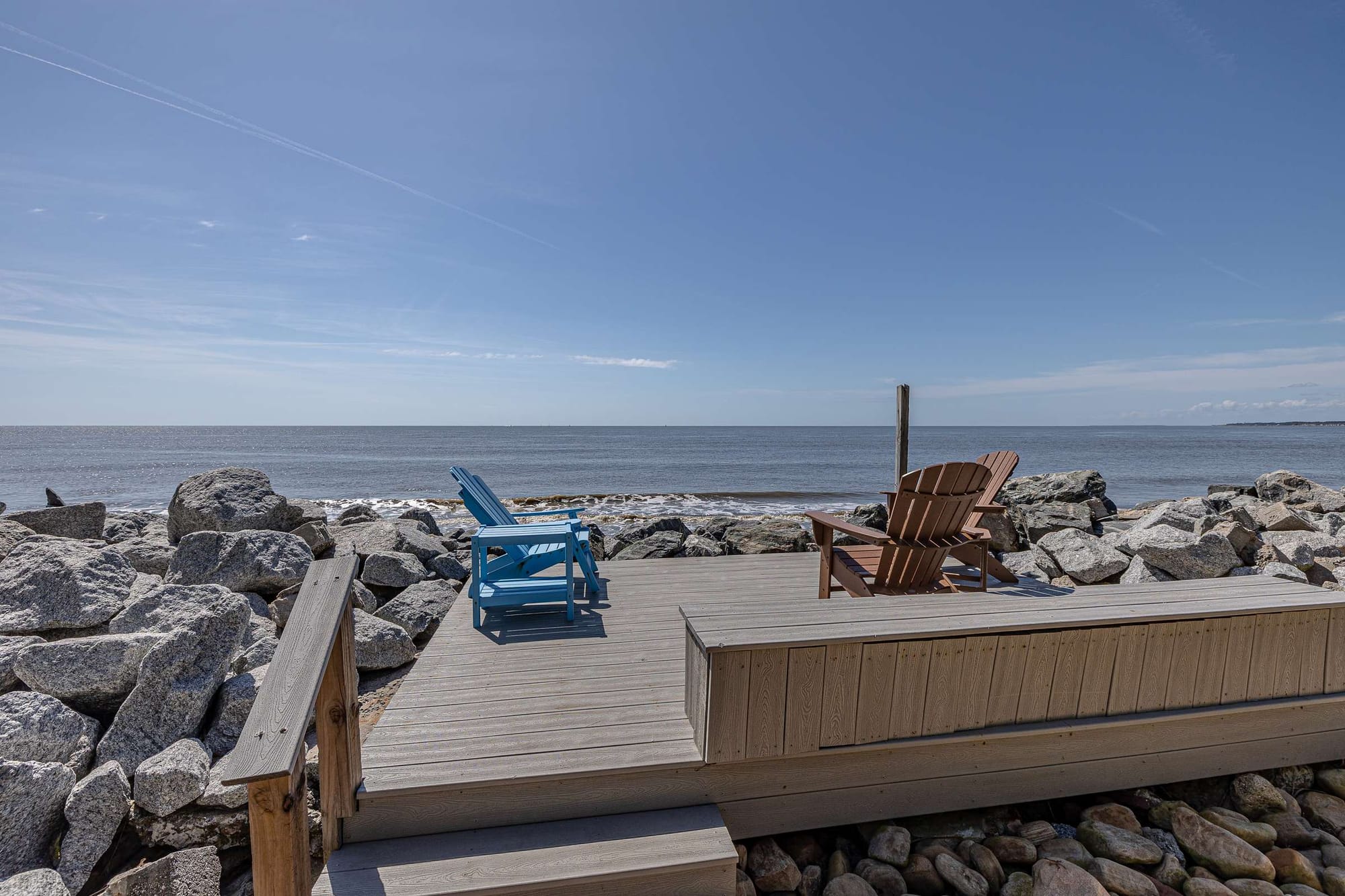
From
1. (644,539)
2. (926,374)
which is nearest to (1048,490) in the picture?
(644,539)

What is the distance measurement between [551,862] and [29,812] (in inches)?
81.5

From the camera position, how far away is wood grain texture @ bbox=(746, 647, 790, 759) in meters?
2.14

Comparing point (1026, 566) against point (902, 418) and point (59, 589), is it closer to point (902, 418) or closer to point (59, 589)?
point (902, 418)

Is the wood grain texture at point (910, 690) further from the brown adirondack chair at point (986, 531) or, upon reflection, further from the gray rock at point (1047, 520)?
the gray rock at point (1047, 520)

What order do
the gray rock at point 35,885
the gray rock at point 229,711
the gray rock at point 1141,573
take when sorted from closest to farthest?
the gray rock at point 35,885 → the gray rock at point 229,711 → the gray rock at point 1141,573

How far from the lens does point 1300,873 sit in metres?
2.37

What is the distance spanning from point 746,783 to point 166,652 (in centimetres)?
267

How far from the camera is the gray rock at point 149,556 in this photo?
5.18 metres

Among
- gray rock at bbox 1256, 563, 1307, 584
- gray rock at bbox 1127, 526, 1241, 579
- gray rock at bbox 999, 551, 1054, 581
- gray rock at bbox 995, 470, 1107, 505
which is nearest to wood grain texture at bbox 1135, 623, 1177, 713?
gray rock at bbox 999, 551, 1054, 581

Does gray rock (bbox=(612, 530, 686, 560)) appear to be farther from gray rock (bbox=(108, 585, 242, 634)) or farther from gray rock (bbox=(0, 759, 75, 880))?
gray rock (bbox=(0, 759, 75, 880))

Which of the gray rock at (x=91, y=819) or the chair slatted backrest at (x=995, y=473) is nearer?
the gray rock at (x=91, y=819)

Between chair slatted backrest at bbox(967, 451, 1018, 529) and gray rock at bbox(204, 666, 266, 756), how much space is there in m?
3.93

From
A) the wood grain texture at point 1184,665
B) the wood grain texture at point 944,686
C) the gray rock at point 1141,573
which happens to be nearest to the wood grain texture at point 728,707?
the wood grain texture at point 944,686

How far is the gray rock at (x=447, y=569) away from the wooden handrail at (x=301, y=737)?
353 cm
